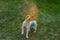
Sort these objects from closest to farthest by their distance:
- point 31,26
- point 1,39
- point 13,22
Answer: point 1,39 < point 31,26 < point 13,22

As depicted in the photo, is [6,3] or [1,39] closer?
[1,39]

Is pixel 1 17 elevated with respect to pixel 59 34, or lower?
elevated

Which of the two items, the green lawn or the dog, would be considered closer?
the dog

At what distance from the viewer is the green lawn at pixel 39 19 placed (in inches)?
167

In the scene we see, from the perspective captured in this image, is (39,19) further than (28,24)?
Yes

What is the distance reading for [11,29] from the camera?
14.4 ft

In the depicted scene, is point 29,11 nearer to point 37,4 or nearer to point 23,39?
point 37,4

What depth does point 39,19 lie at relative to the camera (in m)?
4.82

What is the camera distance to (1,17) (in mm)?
4805

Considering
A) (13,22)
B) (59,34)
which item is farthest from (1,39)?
(59,34)

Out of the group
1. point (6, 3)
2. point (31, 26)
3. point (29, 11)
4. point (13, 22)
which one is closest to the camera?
point (31, 26)

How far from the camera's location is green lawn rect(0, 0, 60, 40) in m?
4.24

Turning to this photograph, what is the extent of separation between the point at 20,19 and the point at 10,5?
2.65 ft

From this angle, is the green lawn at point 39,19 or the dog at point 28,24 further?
the green lawn at point 39,19
